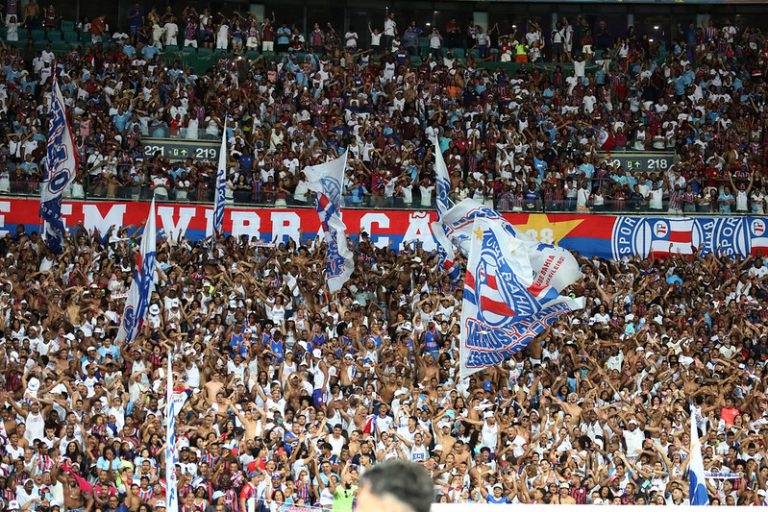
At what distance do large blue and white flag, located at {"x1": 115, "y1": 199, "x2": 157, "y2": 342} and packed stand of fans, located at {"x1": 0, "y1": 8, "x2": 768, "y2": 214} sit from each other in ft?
21.9

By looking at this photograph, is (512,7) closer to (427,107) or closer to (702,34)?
(702,34)

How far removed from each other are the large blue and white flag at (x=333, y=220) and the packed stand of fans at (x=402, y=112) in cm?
391

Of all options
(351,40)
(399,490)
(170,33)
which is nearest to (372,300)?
(170,33)

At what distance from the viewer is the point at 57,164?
20203 mm

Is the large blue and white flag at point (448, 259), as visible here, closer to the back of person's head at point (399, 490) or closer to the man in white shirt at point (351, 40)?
the man in white shirt at point (351, 40)

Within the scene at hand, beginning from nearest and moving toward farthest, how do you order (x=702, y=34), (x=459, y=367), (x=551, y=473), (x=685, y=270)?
1. (x=551, y=473)
2. (x=459, y=367)
3. (x=685, y=270)
4. (x=702, y=34)

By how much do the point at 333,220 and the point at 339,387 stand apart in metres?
3.51

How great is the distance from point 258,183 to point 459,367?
840cm

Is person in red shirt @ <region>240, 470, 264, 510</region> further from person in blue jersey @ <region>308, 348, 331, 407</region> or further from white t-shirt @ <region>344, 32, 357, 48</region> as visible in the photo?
white t-shirt @ <region>344, 32, 357, 48</region>

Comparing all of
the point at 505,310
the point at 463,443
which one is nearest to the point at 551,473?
the point at 463,443

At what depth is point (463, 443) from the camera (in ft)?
51.0

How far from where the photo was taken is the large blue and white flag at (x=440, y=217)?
20156 mm

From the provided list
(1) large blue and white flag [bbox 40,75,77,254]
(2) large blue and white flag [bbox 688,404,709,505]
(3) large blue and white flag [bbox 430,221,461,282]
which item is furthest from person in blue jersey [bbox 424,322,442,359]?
(2) large blue and white flag [bbox 688,404,709,505]

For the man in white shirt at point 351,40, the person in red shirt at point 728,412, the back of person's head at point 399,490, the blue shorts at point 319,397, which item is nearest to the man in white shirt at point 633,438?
the person in red shirt at point 728,412
